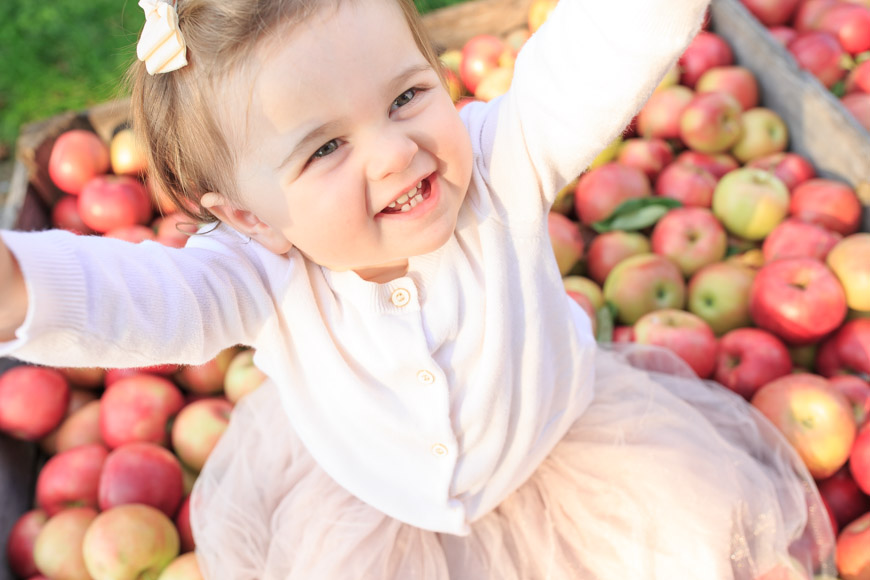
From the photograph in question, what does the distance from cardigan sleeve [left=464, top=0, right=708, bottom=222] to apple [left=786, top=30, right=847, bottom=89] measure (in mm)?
1531

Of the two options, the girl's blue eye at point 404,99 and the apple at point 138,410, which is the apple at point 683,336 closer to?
the girl's blue eye at point 404,99

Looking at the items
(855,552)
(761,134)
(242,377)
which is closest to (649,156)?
(761,134)

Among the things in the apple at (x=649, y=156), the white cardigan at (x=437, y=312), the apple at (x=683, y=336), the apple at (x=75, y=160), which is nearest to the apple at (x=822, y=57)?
the apple at (x=649, y=156)

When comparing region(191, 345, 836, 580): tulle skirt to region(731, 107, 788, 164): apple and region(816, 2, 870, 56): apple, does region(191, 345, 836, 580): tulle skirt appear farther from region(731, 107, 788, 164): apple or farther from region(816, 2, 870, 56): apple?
region(816, 2, 870, 56): apple

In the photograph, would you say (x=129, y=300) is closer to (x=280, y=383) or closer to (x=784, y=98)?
(x=280, y=383)

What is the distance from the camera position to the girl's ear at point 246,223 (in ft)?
2.72

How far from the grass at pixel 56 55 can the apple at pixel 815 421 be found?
6.29 feet

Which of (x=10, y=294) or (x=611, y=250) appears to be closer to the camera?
(x=10, y=294)

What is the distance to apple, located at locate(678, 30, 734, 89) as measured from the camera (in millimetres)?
2049

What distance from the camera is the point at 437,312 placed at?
3.00 ft

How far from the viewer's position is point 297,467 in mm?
1340

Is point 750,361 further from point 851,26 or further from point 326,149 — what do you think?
point 851,26

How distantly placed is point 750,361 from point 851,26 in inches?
48.1

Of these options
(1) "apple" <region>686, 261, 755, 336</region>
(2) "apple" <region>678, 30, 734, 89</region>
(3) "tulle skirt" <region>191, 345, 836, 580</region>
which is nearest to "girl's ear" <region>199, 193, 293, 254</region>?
(3) "tulle skirt" <region>191, 345, 836, 580</region>
